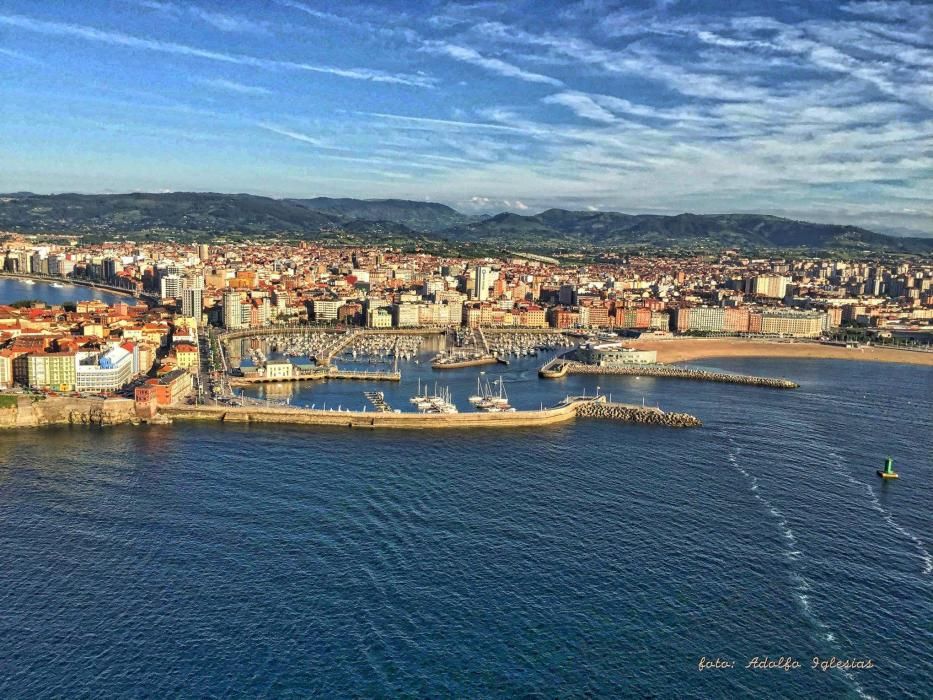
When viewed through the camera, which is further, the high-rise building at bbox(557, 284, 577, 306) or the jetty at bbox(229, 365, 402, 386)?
the high-rise building at bbox(557, 284, 577, 306)

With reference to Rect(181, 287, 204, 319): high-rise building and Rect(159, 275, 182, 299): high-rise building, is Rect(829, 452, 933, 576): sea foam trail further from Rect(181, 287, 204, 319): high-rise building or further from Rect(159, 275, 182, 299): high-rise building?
Rect(159, 275, 182, 299): high-rise building

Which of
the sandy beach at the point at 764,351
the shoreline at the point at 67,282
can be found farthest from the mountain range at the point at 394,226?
the sandy beach at the point at 764,351

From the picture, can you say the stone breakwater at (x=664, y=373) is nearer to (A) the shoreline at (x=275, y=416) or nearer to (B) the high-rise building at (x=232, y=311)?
(A) the shoreline at (x=275, y=416)

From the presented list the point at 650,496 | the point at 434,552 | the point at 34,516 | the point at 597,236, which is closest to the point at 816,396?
the point at 650,496

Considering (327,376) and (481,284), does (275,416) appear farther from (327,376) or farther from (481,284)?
(481,284)

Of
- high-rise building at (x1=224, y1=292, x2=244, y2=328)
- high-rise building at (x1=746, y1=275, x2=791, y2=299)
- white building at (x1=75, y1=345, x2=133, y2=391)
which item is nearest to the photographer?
white building at (x1=75, y1=345, x2=133, y2=391)

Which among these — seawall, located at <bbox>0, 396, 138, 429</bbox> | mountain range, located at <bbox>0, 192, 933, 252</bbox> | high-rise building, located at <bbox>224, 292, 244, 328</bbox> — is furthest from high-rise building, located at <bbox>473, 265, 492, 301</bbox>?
mountain range, located at <bbox>0, 192, 933, 252</bbox>

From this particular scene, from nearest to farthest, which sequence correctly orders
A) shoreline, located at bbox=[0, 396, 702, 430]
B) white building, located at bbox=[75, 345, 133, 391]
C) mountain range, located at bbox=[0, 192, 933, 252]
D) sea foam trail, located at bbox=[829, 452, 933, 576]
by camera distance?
sea foam trail, located at bbox=[829, 452, 933, 576] < shoreline, located at bbox=[0, 396, 702, 430] < white building, located at bbox=[75, 345, 133, 391] < mountain range, located at bbox=[0, 192, 933, 252]

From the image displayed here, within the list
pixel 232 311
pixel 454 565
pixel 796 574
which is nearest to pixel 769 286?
pixel 232 311
